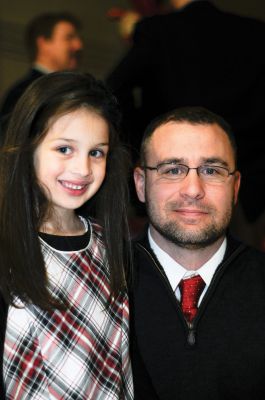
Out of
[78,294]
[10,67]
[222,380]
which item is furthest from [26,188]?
[10,67]

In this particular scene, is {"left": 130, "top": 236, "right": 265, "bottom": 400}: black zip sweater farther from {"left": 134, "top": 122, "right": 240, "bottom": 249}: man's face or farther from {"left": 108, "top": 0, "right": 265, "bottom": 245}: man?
{"left": 108, "top": 0, "right": 265, "bottom": 245}: man

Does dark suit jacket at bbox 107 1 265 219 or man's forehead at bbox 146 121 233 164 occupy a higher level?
dark suit jacket at bbox 107 1 265 219

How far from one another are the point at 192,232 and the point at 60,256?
22.4 inches

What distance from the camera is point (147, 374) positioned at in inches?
96.0

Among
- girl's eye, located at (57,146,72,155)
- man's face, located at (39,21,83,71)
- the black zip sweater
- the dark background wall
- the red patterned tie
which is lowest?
the black zip sweater

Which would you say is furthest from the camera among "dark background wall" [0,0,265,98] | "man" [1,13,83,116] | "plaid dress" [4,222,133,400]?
→ "dark background wall" [0,0,265,98]

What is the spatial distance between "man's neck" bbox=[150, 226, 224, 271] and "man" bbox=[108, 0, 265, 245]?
→ 2.25 ft

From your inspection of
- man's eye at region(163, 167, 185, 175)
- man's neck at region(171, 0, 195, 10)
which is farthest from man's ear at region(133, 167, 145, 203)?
man's neck at region(171, 0, 195, 10)

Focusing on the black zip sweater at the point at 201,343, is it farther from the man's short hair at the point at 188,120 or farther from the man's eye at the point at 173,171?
the man's short hair at the point at 188,120

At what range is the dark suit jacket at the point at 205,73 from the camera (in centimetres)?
331

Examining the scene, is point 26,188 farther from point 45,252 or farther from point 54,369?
point 54,369

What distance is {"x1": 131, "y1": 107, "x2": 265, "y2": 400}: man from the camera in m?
2.47

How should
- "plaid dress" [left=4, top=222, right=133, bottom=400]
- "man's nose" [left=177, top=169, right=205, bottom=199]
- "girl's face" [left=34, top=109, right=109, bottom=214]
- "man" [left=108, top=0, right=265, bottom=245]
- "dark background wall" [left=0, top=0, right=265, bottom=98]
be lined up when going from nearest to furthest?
"plaid dress" [left=4, top=222, right=133, bottom=400] → "girl's face" [left=34, top=109, right=109, bottom=214] → "man's nose" [left=177, top=169, right=205, bottom=199] → "man" [left=108, top=0, right=265, bottom=245] → "dark background wall" [left=0, top=0, right=265, bottom=98]

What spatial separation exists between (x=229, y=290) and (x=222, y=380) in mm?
299
